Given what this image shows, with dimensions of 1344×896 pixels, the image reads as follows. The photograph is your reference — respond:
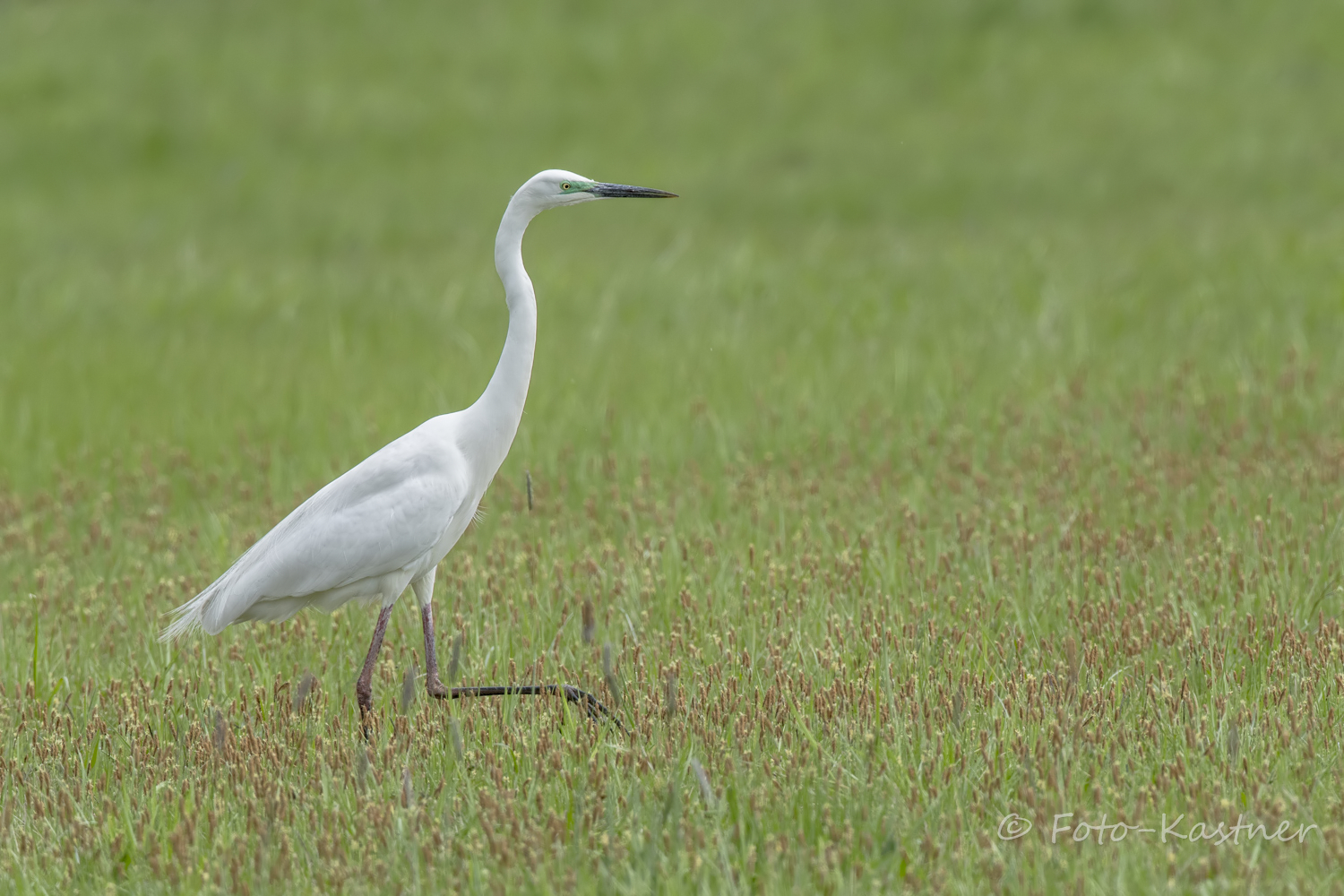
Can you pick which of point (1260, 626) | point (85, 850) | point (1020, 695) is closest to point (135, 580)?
point (85, 850)

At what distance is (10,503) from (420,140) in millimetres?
12354

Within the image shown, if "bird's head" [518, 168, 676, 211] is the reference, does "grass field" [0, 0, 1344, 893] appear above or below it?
below

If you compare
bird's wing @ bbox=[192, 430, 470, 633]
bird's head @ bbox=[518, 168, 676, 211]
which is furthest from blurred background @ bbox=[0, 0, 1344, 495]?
bird's head @ bbox=[518, 168, 676, 211]

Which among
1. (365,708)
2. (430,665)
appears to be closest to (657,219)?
(430,665)

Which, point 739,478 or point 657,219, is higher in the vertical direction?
point 739,478

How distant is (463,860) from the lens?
3348 mm

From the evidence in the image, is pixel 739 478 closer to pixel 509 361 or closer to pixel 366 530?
pixel 509 361

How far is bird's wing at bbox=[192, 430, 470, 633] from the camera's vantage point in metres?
4.54

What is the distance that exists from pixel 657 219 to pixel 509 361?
1150cm

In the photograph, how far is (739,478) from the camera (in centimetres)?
696

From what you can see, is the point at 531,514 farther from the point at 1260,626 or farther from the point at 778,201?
the point at 778,201

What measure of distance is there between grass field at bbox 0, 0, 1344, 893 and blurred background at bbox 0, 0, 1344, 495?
2.9 inches

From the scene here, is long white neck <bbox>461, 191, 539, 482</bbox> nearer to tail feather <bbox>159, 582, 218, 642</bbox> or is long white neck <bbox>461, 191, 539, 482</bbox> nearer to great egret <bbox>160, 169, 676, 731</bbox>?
great egret <bbox>160, 169, 676, 731</bbox>

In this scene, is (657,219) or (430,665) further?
(657,219)
